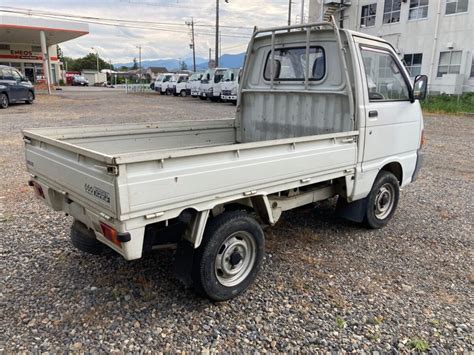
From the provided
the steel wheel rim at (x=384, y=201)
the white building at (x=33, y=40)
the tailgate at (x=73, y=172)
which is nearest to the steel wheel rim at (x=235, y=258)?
the tailgate at (x=73, y=172)

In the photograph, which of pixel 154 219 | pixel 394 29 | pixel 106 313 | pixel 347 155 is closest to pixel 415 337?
pixel 347 155

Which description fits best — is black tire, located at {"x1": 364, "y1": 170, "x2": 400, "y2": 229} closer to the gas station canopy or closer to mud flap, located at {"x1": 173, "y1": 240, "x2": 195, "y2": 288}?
mud flap, located at {"x1": 173, "y1": 240, "x2": 195, "y2": 288}

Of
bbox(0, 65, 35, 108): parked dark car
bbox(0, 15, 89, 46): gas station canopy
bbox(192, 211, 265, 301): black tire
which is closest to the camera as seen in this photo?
bbox(192, 211, 265, 301): black tire

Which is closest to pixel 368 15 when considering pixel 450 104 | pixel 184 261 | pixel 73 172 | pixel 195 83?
pixel 450 104

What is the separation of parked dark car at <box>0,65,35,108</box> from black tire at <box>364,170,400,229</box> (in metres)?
19.2

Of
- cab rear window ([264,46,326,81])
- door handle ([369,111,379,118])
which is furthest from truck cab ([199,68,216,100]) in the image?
door handle ([369,111,379,118])

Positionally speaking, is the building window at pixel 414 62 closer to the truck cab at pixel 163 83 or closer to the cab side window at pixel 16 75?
the truck cab at pixel 163 83

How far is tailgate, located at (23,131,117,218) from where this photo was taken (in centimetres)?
263

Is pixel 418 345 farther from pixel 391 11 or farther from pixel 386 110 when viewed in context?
pixel 391 11

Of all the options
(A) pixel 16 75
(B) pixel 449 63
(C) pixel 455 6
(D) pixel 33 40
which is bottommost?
(A) pixel 16 75

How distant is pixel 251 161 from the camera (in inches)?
127

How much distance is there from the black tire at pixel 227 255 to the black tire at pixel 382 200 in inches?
74.2

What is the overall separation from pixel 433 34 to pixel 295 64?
79.3 feet

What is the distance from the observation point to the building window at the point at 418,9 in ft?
82.8
